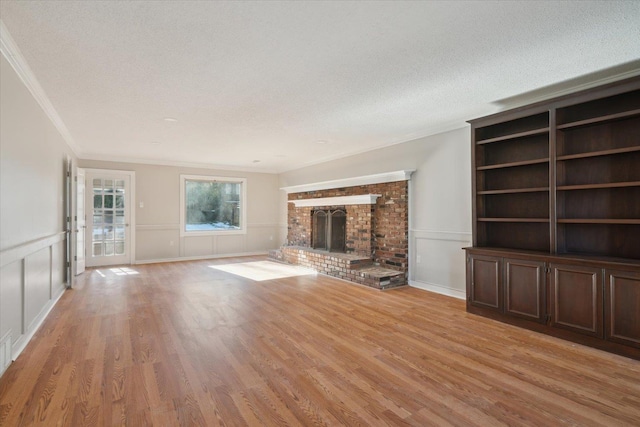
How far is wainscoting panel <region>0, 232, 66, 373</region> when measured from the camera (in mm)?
2492

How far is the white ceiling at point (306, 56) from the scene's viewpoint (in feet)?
6.91

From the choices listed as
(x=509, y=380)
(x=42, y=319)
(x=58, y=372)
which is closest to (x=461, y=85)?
(x=509, y=380)

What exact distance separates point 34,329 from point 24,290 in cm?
54

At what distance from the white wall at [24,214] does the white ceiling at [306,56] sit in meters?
0.41

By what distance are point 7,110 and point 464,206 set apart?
4870 millimetres

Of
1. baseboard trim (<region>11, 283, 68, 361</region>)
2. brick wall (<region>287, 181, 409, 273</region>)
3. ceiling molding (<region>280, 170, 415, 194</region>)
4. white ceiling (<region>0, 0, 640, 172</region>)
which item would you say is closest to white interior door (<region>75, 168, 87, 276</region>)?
baseboard trim (<region>11, 283, 68, 361</region>)

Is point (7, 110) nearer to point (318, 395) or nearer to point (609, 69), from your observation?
point (318, 395)

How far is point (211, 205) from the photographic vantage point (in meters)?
8.43

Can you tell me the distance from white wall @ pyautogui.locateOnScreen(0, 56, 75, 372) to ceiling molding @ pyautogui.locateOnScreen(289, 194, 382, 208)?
175 inches

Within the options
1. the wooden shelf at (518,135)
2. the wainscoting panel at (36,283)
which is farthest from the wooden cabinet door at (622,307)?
the wainscoting panel at (36,283)

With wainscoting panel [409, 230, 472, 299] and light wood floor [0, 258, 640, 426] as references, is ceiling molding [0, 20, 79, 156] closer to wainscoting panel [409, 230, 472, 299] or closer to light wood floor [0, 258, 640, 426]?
light wood floor [0, 258, 640, 426]

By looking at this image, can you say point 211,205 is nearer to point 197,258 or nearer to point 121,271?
point 197,258

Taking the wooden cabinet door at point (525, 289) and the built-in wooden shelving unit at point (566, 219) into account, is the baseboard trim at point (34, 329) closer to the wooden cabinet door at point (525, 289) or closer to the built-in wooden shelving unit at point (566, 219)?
the built-in wooden shelving unit at point (566, 219)

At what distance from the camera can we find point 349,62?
9.16ft
